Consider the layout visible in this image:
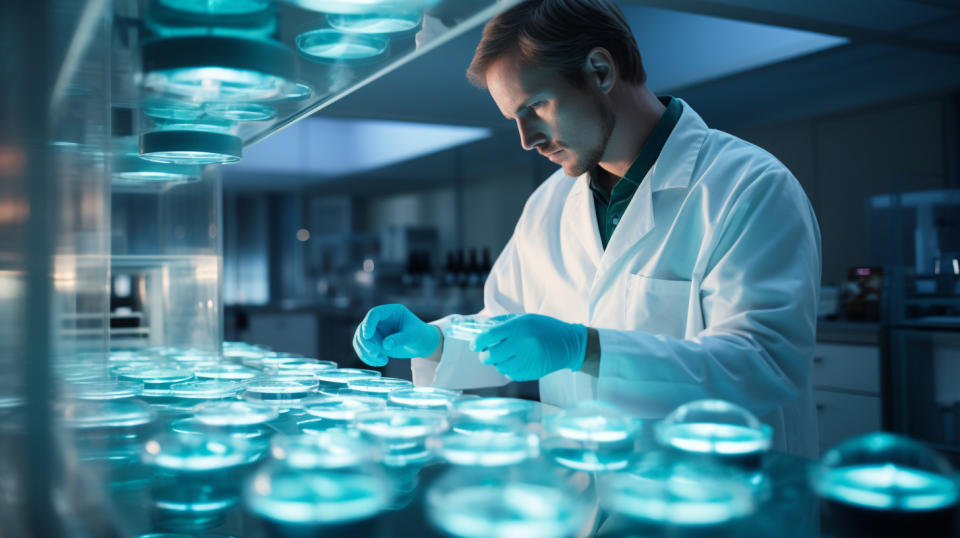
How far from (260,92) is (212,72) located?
124 mm

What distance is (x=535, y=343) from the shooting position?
1.03 metres

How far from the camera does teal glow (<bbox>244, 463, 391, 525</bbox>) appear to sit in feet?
1.52

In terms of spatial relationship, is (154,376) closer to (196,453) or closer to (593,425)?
(196,453)

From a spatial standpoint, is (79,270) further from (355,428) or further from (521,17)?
(521,17)

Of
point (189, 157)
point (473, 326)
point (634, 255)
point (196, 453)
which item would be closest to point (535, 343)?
point (473, 326)

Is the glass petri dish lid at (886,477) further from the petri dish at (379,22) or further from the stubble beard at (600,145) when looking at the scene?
the stubble beard at (600,145)

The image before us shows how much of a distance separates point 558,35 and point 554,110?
0.13m

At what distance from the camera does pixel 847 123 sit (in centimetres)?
381

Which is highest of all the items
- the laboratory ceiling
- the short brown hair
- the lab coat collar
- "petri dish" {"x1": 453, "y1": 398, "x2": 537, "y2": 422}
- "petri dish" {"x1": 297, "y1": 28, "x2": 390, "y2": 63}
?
the laboratory ceiling

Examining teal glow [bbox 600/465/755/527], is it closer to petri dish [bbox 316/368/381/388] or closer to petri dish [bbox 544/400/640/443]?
petri dish [bbox 544/400/640/443]

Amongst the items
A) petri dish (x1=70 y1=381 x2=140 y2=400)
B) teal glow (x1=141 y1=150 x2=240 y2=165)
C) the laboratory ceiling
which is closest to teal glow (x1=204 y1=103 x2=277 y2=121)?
teal glow (x1=141 y1=150 x2=240 y2=165)

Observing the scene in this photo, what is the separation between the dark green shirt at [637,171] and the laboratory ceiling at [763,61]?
3.78 feet

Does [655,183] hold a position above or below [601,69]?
below

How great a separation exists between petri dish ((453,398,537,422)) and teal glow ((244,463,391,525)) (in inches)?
9.1
